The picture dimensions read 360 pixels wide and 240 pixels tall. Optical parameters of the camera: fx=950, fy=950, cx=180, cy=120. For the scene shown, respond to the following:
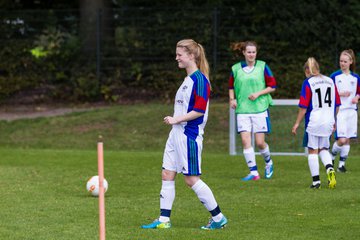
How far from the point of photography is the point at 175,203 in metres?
11.5

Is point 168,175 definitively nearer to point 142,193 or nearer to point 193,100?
point 193,100

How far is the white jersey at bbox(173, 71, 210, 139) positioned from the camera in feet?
30.9

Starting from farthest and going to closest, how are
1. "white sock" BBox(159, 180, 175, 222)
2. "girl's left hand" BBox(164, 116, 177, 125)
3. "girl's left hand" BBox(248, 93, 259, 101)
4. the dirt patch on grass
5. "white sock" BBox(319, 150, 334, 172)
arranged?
the dirt patch on grass → "girl's left hand" BBox(248, 93, 259, 101) → "white sock" BBox(319, 150, 334, 172) → "white sock" BBox(159, 180, 175, 222) → "girl's left hand" BBox(164, 116, 177, 125)

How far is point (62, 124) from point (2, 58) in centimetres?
417

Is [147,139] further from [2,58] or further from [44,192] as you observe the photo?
[44,192]

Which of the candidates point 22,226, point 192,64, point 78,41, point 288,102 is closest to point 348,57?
point 288,102

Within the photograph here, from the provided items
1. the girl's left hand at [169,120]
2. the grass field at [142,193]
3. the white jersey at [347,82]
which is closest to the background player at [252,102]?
the grass field at [142,193]

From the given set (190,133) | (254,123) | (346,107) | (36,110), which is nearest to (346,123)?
(346,107)

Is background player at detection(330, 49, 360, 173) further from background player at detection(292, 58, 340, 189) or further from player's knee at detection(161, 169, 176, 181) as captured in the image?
player's knee at detection(161, 169, 176, 181)

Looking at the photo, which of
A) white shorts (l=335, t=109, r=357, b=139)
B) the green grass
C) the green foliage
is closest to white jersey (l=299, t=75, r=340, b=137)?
the green grass

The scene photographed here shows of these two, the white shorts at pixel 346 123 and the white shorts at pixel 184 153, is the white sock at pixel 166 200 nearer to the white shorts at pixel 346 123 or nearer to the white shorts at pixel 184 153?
the white shorts at pixel 184 153

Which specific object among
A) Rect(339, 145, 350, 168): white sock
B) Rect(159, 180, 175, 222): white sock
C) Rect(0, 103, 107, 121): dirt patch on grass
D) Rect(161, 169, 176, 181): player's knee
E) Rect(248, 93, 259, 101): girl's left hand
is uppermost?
Rect(248, 93, 259, 101): girl's left hand

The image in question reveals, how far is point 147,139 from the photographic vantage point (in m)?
21.8

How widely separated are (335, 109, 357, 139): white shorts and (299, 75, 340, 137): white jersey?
8.87 ft
